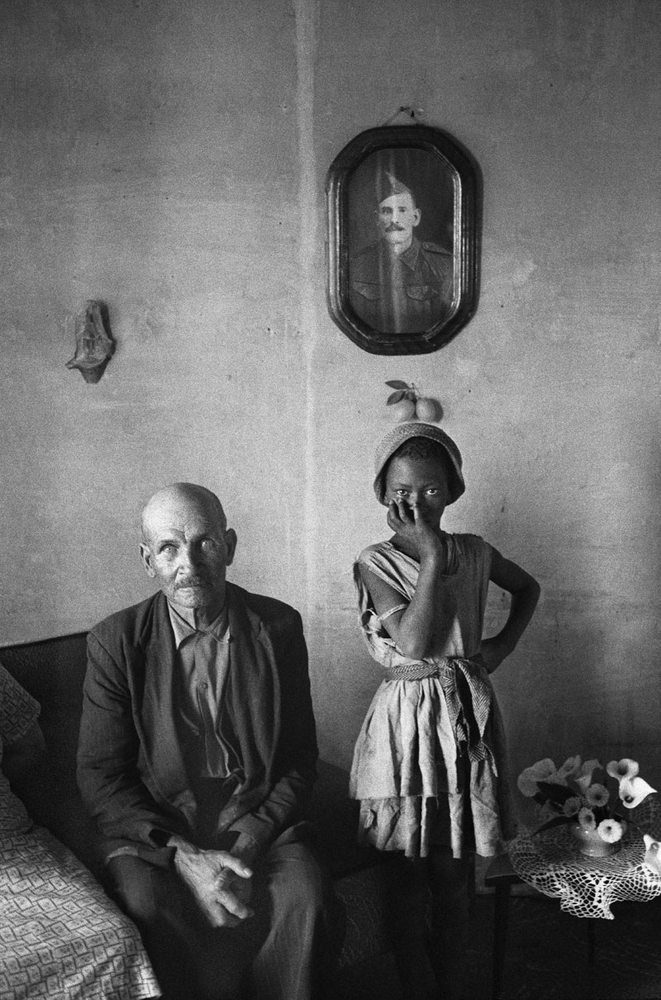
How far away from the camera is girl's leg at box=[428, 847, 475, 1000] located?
2.54 metres

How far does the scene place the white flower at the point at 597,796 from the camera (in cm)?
271

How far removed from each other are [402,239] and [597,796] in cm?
180

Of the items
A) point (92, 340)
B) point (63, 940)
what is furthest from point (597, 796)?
point (92, 340)

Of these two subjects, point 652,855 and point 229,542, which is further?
point 652,855

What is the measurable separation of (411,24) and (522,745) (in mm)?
2400

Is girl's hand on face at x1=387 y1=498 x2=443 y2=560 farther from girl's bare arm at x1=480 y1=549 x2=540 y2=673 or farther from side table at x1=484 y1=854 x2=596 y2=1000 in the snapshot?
side table at x1=484 y1=854 x2=596 y2=1000

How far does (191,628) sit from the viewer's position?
2.40 metres

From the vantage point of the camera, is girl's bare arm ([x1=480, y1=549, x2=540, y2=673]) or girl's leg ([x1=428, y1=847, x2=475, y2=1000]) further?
girl's bare arm ([x1=480, y1=549, x2=540, y2=673])

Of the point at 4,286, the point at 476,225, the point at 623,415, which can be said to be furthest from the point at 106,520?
the point at 623,415

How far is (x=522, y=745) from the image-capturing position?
332cm

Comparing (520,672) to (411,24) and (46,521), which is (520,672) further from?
(411,24)

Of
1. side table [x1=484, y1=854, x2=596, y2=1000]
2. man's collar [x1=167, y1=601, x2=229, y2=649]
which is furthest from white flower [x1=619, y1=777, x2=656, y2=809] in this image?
man's collar [x1=167, y1=601, x2=229, y2=649]

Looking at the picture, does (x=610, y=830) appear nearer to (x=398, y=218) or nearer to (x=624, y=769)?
(x=624, y=769)

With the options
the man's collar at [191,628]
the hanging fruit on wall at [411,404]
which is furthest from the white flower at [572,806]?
the hanging fruit on wall at [411,404]
